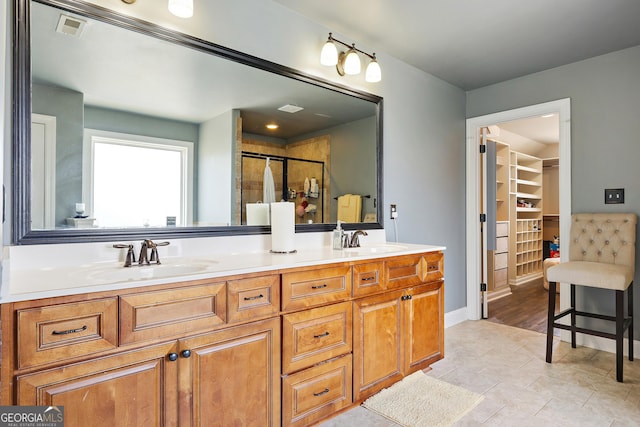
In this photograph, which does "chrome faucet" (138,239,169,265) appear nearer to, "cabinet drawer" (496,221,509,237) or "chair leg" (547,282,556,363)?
"chair leg" (547,282,556,363)

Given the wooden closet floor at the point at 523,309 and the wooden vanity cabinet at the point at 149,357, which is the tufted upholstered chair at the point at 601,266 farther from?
the wooden vanity cabinet at the point at 149,357

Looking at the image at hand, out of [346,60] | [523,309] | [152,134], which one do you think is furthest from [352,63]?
[523,309]

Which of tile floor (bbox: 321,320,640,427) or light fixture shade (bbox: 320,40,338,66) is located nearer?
tile floor (bbox: 321,320,640,427)

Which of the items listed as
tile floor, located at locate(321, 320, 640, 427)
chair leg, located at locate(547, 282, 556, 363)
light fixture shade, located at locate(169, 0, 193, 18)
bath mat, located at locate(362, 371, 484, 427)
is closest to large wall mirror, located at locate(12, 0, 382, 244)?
light fixture shade, located at locate(169, 0, 193, 18)

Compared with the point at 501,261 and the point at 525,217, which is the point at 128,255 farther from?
the point at 525,217

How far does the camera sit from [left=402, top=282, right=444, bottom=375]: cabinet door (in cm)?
219

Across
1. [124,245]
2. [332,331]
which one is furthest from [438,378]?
[124,245]

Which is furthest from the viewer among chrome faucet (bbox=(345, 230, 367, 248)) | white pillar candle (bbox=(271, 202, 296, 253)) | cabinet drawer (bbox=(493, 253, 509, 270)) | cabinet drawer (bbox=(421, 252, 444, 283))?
cabinet drawer (bbox=(493, 253, 509, 270))

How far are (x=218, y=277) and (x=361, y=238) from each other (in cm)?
147

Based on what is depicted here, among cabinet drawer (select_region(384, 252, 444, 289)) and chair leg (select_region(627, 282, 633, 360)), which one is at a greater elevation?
cabinet drawer (select_region(384, 252, 444, 289))

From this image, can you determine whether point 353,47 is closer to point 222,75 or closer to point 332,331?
point 222,75

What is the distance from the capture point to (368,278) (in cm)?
197

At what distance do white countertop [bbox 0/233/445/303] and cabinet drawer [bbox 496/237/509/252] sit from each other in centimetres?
339

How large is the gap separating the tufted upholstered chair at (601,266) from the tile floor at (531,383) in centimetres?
16
